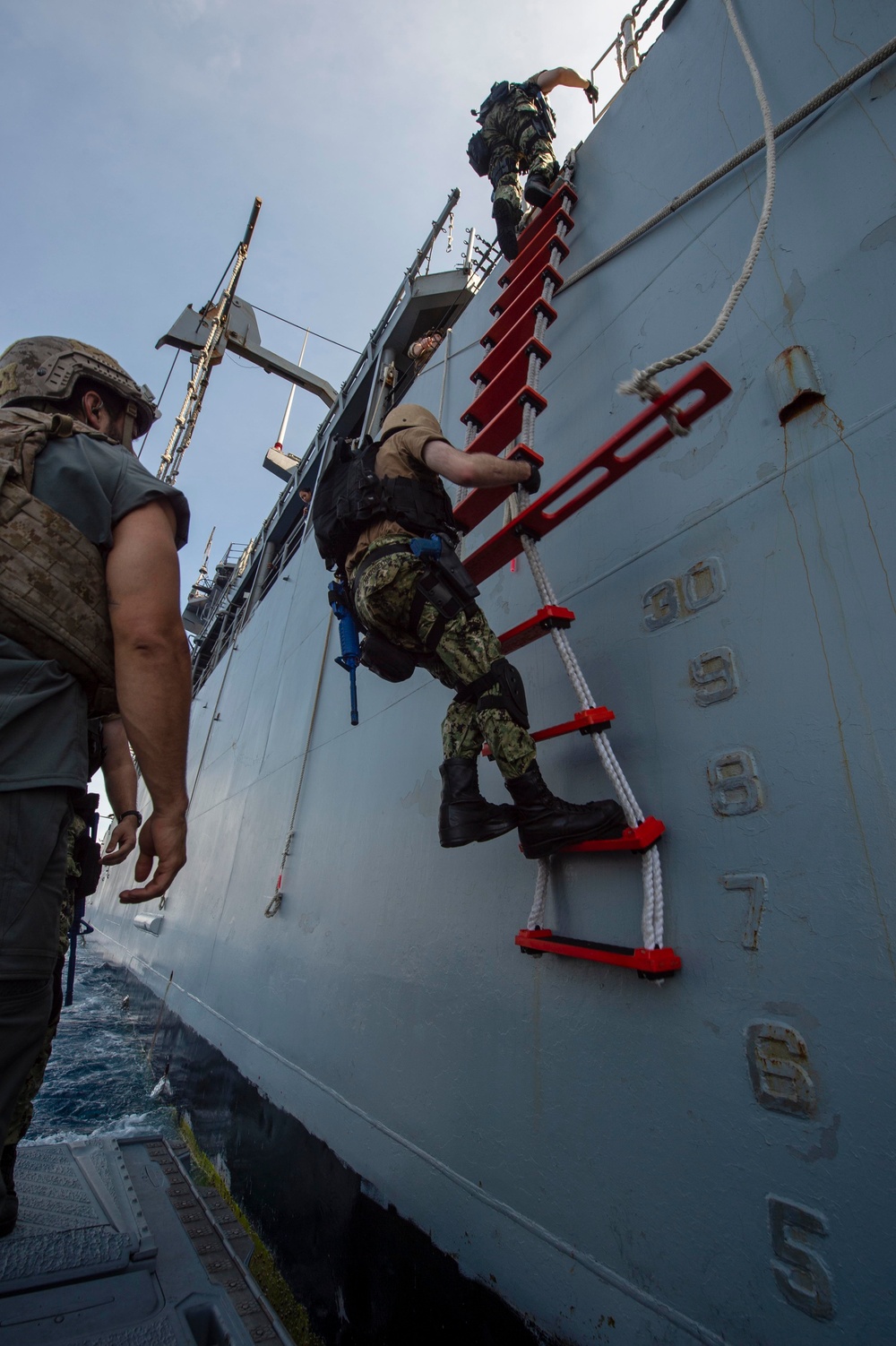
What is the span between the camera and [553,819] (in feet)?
4.75

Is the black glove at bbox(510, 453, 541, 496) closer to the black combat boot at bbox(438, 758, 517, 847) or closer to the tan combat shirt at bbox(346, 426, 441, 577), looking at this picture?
the tan combat shirt at bbox(346, 426, 441, 577)

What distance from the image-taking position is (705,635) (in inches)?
58.2

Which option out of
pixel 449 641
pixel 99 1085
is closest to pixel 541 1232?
pixel 449 641

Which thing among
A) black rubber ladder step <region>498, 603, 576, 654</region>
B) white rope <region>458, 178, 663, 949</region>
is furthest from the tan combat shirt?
black rubber ladder step <region>498, 603, 576, 654</region>

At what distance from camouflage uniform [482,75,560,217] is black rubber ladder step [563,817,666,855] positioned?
11.4ft

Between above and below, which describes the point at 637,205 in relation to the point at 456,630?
above

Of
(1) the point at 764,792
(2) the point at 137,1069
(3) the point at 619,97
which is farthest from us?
(2) the point at 137,1069

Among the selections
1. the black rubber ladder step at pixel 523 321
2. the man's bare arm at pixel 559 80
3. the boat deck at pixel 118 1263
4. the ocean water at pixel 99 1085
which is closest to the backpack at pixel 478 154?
the man's bare arm at pixel 559 80

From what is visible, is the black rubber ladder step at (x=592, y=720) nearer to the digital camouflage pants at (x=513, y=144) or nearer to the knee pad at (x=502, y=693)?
the knee pad at (x=502, y=693)

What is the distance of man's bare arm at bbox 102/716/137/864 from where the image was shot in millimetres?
1565

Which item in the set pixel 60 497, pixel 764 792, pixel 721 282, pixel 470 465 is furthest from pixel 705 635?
pixel 60 497

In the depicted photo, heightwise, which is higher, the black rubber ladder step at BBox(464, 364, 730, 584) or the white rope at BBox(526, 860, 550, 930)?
the black rubber ladder step at BBox(464, 364, 730, 584)

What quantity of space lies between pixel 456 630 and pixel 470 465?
1.53ft

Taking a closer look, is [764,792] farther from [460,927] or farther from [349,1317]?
[349,1317]
